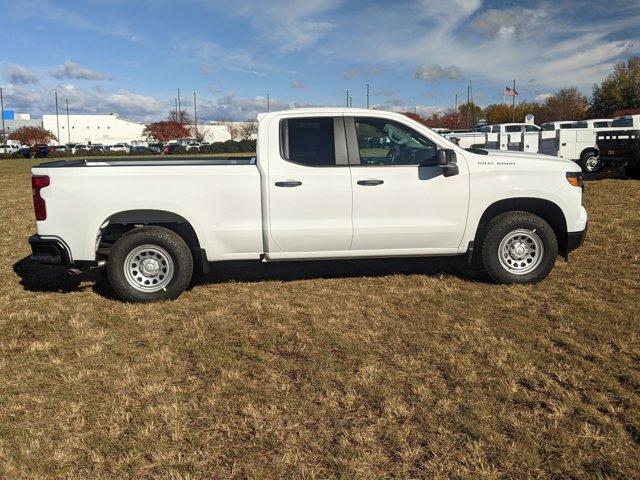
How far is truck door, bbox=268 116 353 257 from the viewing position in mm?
5152

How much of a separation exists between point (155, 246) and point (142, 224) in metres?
0.27

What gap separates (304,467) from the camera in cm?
271

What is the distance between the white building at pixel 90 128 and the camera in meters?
119

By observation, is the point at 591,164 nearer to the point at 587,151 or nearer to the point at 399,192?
the point at 587,151

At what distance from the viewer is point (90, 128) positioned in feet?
399

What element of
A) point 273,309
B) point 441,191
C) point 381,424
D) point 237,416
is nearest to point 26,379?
point 237,416

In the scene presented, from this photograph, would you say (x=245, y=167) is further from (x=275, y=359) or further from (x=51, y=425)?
(x=51, y=425)

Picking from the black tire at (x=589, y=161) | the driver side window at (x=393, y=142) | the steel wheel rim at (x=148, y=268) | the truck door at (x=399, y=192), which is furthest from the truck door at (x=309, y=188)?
the black tire at (x=589, y=161)

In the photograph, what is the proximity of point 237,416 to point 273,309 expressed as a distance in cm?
199

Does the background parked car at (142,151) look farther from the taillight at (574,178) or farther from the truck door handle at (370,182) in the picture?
the taillight at (574,178)

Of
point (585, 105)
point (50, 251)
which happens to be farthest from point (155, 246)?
point (585, 105)

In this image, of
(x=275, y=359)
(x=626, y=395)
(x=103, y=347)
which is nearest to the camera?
(x=626, y=395)

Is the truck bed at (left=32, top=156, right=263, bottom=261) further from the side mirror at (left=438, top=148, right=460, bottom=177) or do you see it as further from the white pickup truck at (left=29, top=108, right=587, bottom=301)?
the side mirror at (left=438, top=148, right=460, bottom=177)

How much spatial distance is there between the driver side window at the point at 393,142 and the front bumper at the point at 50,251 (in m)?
3.17
